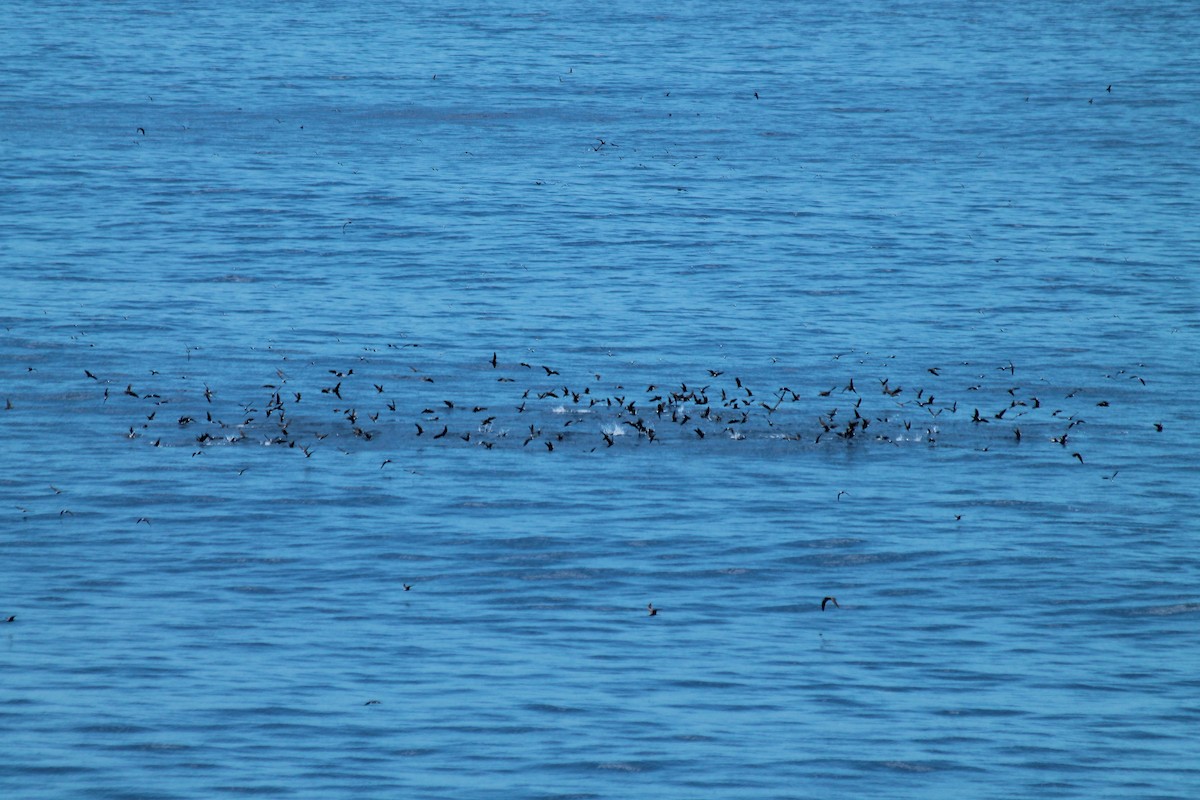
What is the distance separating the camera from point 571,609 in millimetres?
18156

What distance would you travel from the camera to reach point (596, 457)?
2355cm

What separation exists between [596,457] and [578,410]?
1.89 meters

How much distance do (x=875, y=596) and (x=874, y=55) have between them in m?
52.6

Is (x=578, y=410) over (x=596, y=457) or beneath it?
over

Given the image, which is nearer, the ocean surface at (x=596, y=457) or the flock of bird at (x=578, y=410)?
the ocean surface at (x=596, y=457)

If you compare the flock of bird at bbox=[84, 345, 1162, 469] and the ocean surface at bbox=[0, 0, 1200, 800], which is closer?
the ocean surface at bbox=[0, 0, 1200, 800]

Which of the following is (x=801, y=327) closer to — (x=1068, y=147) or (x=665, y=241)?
(x=665, y=241)

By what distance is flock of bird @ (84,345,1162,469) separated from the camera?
2431 cm

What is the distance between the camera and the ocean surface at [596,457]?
1522 centimetres

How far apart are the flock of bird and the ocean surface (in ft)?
0.32

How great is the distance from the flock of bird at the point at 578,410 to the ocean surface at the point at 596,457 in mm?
97

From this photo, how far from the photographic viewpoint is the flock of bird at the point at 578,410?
24312mm

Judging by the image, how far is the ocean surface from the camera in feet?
49.9

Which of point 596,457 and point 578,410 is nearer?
point 596,457
